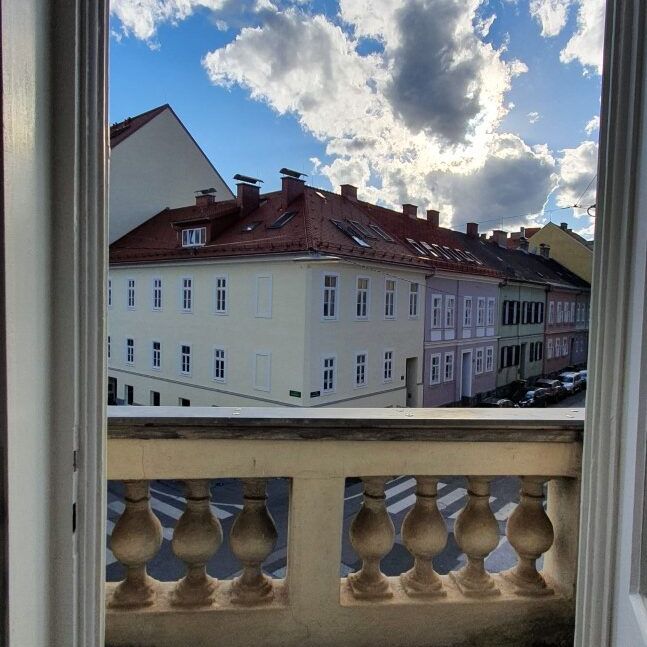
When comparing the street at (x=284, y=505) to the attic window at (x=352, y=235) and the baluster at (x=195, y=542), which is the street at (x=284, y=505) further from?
the attic window at (x=352, y=235)

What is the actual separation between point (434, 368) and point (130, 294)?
5.45 metres

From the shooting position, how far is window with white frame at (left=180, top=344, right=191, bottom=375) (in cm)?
860

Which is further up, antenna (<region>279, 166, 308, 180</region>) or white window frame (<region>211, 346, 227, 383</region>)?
antenna (<region>279, 166, 308, 180</region>)

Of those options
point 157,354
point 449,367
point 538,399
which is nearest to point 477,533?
point 538,399

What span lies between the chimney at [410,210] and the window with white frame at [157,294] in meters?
5.16

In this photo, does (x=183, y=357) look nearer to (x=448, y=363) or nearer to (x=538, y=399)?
(x=448, y=363)

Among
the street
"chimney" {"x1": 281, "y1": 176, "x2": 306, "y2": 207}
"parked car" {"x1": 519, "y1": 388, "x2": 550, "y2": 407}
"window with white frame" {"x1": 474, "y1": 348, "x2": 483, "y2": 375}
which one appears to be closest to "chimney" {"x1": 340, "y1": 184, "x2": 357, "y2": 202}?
"chimney" {"x1": 281, "y1": 176, "x2": 306, "y2": 207}

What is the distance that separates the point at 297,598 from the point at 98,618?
1.52ft

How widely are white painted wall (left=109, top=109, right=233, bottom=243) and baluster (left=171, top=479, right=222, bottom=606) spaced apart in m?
7.58

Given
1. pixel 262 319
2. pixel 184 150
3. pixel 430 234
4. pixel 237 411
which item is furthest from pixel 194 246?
pixel 237 411

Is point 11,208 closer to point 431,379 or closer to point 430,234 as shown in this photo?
point 431,379

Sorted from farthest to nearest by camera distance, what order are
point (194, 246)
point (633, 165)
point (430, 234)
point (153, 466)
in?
1. point (430, 234)
2. point (194, 246)
3. point (153, 466)
4. point (633, 165)

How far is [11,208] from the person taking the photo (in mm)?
409

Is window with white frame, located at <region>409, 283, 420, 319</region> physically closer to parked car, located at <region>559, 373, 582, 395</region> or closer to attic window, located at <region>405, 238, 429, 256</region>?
attic window, located at <region>405, 238, 429, 256</region>
